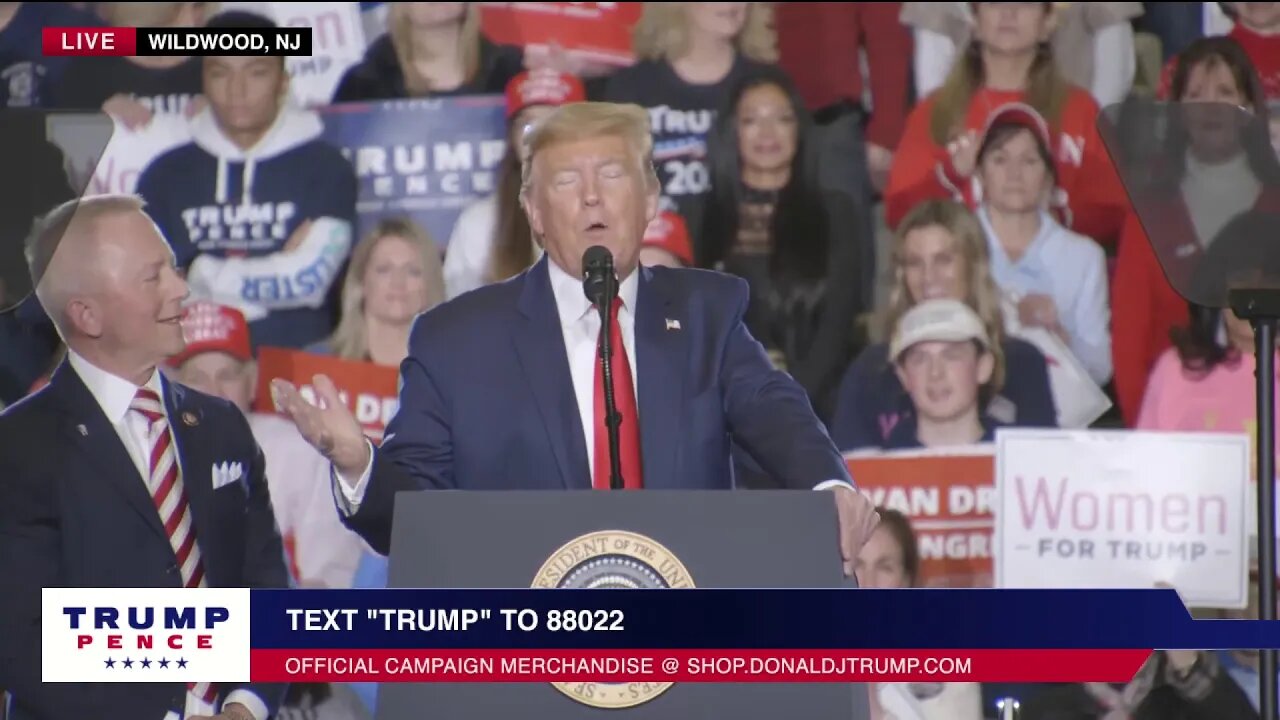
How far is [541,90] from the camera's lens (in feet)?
16.5

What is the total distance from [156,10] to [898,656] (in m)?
3.31

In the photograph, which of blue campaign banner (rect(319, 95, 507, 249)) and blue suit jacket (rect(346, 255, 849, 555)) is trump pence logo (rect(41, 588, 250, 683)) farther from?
blue campaign banner (rect(319, 95, 507, 249))

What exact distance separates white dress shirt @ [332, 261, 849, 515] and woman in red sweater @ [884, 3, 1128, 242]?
1904 mm

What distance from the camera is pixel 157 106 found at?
5.09 meters

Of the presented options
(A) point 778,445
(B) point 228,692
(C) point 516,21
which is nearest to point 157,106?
(C) point 516,21

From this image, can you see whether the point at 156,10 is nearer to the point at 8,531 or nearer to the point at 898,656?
the point at 8,531

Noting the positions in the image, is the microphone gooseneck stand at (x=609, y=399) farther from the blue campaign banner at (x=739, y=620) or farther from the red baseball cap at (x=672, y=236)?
the red baseball cap at (x=672, y=236)

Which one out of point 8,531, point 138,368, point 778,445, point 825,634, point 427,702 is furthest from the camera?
point 138,368

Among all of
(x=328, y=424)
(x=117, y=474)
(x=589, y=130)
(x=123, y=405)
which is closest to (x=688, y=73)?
(x=589, y=130)

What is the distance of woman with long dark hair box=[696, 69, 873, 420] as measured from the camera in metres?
4.88

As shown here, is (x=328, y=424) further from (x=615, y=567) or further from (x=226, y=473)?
(x=226, y=473)

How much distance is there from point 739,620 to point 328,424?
72cm

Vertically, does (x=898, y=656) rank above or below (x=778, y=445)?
below

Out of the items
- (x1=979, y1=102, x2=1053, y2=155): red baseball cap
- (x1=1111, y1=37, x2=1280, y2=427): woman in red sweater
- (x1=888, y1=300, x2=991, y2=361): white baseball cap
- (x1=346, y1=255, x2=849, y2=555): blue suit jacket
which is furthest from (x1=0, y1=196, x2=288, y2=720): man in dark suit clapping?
(x1=1111, y1=37, x2=1280, y2=427): woman in red sweater
